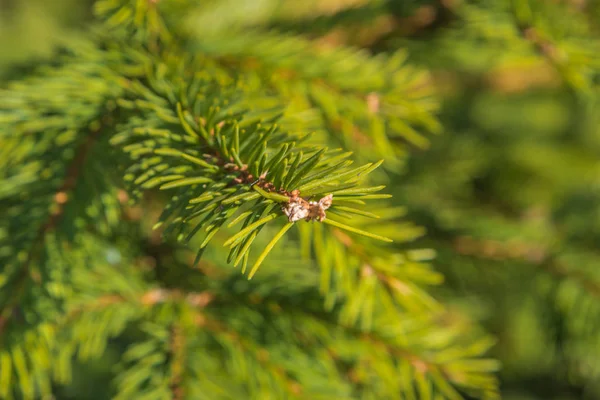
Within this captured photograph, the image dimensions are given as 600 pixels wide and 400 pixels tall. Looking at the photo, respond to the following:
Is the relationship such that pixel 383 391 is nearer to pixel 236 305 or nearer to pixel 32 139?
pixel 236 305

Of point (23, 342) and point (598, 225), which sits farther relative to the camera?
point (598, 225)

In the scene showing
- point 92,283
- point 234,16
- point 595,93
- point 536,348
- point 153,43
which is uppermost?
point 234,16

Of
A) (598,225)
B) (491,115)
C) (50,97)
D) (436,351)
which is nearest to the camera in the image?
(50,97)

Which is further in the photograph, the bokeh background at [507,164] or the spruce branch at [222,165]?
the bokeh background at [507,164]

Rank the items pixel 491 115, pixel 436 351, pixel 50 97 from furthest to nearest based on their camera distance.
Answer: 1. pixel 491 115
2. pixel 436 351
3. pixel 50 97

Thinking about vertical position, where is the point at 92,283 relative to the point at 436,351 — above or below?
above

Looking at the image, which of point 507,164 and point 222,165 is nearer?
point 222,165

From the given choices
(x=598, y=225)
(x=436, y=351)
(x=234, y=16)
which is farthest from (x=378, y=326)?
(x=234, y=16)

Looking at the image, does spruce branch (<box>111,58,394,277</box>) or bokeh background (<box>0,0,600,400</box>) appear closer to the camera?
spruce branch (<box>111,58,394,277</box>)
